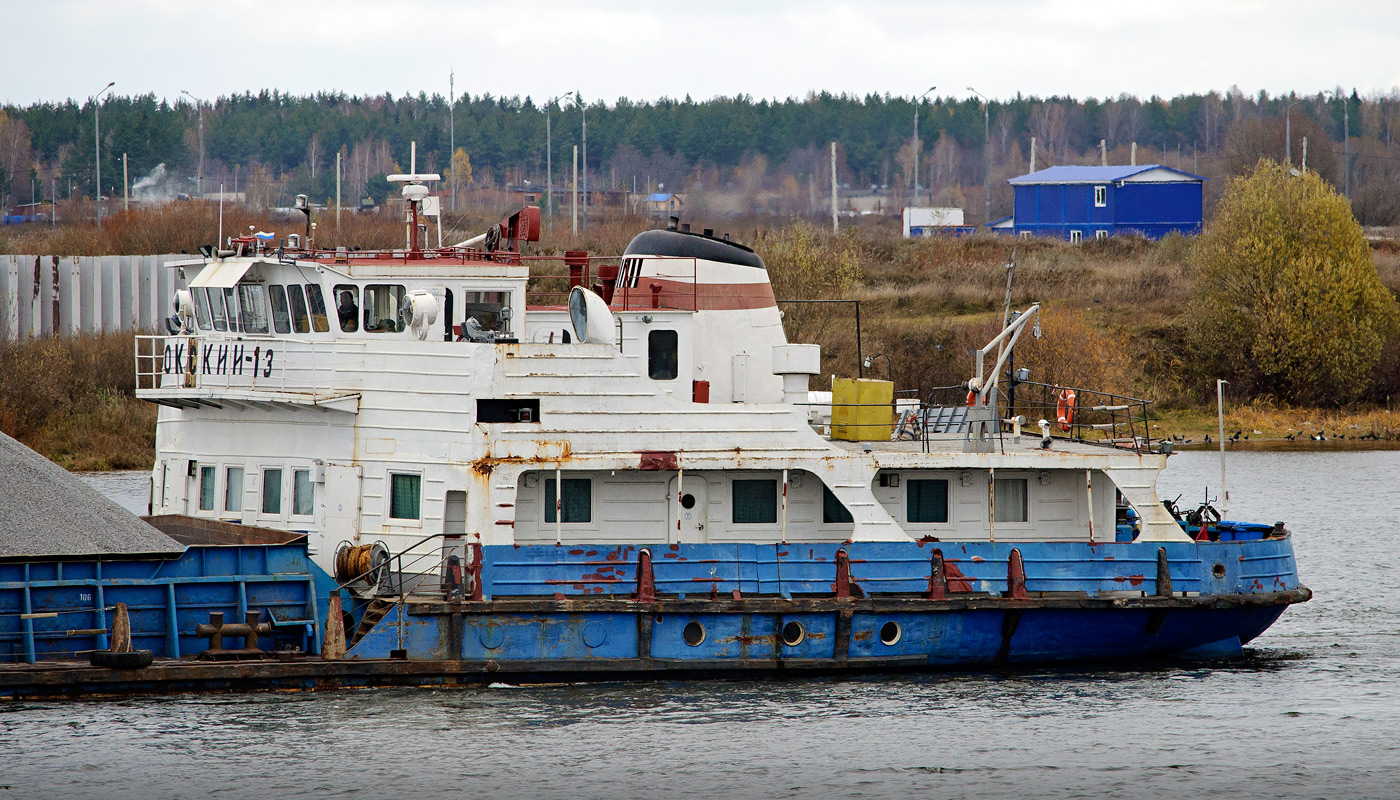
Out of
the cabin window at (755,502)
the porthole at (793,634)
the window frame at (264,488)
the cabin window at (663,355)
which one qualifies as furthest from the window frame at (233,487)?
the porthole at (793,634)

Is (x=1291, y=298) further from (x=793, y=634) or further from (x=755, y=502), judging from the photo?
(x=793, y=634)

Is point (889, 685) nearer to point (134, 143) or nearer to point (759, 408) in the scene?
point (759, 408)

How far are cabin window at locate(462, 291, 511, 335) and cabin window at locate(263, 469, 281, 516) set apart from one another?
337 cm

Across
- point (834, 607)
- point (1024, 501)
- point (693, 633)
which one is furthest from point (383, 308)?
point (1024, 501)

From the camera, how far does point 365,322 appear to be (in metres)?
18.9

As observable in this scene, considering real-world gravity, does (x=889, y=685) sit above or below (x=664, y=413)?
below

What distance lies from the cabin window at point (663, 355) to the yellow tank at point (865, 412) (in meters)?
2.47

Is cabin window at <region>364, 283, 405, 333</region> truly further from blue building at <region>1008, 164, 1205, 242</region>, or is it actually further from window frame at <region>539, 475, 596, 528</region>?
blue building at <region>1008, 164, 1205, 242</region>

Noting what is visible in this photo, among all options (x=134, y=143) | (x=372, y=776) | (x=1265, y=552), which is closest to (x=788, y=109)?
(x=134, y=143)

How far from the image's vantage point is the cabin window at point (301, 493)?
18.8 metres

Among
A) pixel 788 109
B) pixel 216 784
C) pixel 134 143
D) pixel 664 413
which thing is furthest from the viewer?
pixel 788 109

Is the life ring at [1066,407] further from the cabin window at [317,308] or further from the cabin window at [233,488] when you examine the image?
the cabin window at [233,488]

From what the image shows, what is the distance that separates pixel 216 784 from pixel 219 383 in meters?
5.89

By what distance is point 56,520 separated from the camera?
57.3ft
